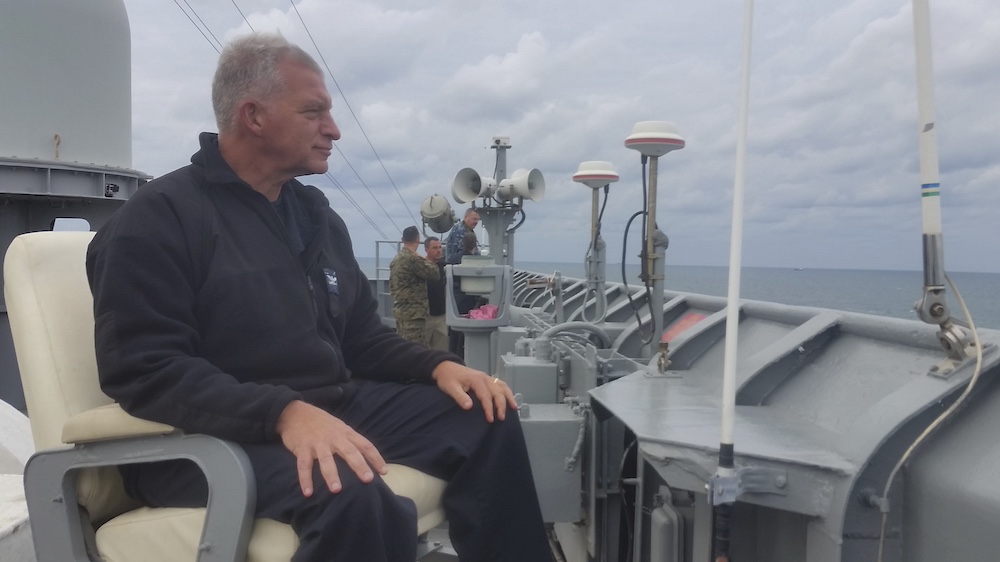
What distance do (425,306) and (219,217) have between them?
6.27 metres

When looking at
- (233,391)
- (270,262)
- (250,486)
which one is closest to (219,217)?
(270,262)

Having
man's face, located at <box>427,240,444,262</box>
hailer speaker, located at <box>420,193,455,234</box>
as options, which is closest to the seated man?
man's face, located at <box>427,240,444,262</box>

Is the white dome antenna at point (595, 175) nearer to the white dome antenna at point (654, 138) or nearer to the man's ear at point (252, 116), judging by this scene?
the white dome antenna at point (654, 138)

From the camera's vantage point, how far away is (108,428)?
4.92 ft

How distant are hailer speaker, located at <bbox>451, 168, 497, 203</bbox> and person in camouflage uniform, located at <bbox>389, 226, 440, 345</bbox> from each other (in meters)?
1.90

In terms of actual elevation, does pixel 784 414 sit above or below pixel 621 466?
above

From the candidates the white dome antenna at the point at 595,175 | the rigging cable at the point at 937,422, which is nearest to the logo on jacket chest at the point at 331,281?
the rigging cable at the point at 937,422

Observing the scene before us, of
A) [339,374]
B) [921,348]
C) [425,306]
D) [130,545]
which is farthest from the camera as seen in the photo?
[425,306]

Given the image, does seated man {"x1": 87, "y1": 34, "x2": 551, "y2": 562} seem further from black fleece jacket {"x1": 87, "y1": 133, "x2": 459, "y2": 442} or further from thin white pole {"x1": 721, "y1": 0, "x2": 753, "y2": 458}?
thin white pole {"x1": 721, "y1": 0, "x2": 753, "y2": 458}

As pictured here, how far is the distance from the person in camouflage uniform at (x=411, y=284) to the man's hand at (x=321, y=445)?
6.20m

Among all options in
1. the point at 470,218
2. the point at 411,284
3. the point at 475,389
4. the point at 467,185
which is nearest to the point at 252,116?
A: the point at 475,389

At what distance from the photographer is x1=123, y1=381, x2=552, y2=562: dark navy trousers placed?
57.3 inches

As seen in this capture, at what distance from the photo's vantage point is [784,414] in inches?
85.1

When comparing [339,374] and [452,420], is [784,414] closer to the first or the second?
[452,420]
